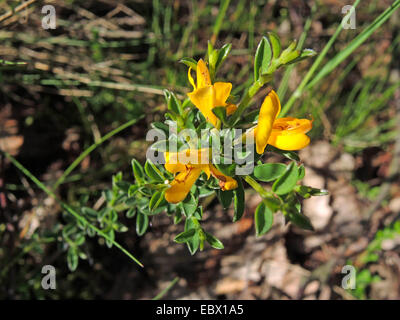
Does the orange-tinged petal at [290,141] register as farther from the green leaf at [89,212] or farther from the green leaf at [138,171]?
the green leaf at [89,212]

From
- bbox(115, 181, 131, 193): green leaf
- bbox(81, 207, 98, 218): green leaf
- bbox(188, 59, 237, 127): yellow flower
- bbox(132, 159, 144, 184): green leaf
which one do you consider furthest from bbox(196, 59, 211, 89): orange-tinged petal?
bbox(81, 207, 98, 218): green leaf

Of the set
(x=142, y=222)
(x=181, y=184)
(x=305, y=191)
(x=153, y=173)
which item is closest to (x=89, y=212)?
(x=142, y=222)

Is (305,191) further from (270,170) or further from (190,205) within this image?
(190,205)

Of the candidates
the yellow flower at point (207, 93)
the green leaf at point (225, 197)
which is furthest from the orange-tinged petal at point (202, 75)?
the green leaf at point (225, 197)

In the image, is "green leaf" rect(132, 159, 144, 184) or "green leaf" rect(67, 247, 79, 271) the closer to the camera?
"green leaf" rect(132, 159, 144, 184)

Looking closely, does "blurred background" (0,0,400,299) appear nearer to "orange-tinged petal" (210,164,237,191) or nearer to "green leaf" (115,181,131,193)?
"green leaf" (115,181,131,193)

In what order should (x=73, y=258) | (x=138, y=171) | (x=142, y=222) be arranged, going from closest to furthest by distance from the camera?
(x=138, y=171)
(x=142, y=222)
(x=73, y=258)
